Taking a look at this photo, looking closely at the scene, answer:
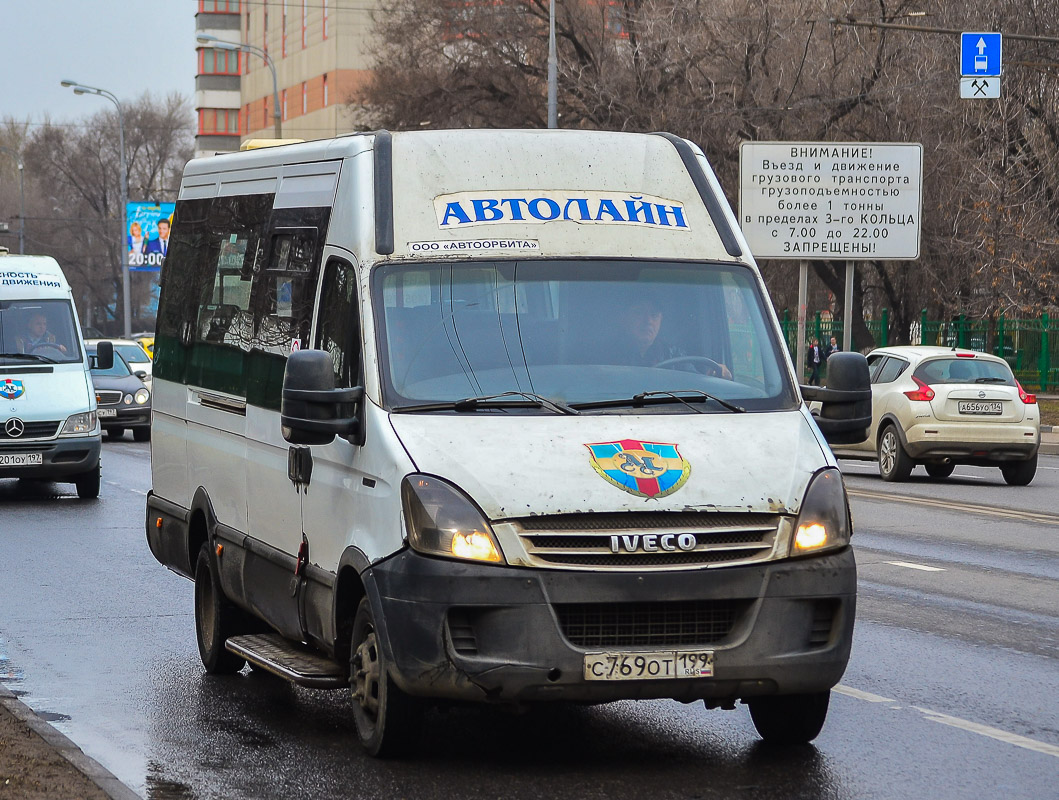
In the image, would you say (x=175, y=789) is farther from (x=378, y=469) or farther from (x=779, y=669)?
(x=779, y=669)

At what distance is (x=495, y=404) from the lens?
6422mm

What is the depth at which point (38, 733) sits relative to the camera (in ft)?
22.4

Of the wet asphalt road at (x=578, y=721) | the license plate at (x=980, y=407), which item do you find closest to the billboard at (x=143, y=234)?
the license plate at (x=980, y=407)

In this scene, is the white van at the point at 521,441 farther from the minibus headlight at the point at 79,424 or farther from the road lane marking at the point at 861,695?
the minibus headlight at the point at 79,424

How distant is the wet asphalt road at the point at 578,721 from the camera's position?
6.21 meters

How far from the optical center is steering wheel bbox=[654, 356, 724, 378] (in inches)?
267

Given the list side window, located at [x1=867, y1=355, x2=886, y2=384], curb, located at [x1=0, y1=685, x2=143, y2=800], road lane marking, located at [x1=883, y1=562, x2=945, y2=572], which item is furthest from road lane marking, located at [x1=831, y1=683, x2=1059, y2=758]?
side window, located at [x1=867, y1=355, x2=886, y2=384]

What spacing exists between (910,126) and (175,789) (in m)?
36.9

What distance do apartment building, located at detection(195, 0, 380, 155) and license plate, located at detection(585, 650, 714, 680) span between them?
204 feet

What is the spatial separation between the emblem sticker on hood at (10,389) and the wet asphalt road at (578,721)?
21.2 feet

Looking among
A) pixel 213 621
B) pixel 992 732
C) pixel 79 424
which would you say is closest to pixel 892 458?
pixel 79 424

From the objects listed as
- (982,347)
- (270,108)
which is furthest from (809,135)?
(270,108)

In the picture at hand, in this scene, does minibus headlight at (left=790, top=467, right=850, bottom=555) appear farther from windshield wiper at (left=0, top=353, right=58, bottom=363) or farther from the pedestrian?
the pedestrian

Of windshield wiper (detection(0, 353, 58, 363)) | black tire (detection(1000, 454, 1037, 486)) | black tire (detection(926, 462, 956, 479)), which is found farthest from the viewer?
black tire (detection(926, 462, 956, 479))
